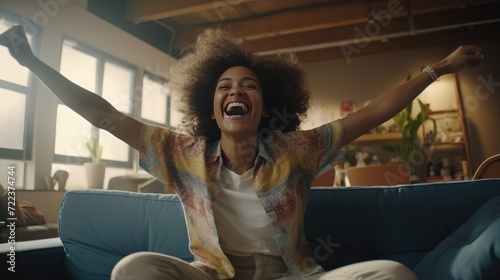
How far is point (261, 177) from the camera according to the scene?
3.89 ft

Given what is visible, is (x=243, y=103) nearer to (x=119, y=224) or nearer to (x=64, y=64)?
(x=119, y=224)

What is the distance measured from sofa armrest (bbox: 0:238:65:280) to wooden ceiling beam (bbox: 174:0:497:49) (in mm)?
3564

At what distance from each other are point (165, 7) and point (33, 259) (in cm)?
374

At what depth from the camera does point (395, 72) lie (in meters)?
5.98

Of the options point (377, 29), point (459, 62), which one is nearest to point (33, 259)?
point (459, 62)

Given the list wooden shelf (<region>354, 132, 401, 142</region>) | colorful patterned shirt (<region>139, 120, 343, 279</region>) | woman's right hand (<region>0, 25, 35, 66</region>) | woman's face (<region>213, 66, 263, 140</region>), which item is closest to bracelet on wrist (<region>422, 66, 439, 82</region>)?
colorful patterned shirt (<region>139, 120, 343, 279</region>)

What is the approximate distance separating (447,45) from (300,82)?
486cm

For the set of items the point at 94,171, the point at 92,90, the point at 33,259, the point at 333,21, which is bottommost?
the point at 33,259

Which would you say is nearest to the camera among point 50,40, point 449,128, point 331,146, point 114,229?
point 331,146

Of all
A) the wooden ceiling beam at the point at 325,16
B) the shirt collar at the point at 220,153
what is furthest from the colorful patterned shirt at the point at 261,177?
the wooden ceiling beam at the point at 325,16

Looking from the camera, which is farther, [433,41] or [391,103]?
[433,41]

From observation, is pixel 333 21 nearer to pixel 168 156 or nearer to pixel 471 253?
pixel 168 156

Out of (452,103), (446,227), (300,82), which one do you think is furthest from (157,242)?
(452,103)

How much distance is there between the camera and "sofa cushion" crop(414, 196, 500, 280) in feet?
3.00
